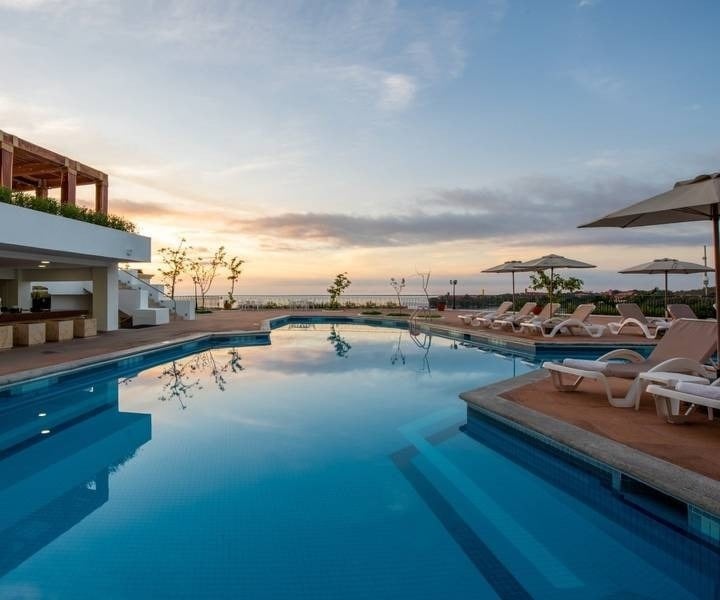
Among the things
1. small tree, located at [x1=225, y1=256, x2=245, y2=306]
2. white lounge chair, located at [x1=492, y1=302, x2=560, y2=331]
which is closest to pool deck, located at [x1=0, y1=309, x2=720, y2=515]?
white lounge chair, located at [x1=492, y1=302, x2=560, y2=331]

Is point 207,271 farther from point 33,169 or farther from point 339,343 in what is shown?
point 339,343

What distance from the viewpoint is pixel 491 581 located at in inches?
97.0

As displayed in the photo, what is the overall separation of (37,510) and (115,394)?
3882mm

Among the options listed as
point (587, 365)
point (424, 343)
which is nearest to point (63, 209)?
point (424, 343)

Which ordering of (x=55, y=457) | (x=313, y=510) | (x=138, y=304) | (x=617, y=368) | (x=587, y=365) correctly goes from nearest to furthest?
(x=313, y=510) < (x=55, y=457) < (x=617, y=368) < (x=587, y=365) < (x=138, y=304)

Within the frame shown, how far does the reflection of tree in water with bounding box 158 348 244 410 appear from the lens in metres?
6.95

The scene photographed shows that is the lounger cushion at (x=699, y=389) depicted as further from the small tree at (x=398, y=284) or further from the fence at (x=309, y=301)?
the fence at (x=309, y=301)

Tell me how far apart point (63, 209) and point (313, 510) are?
1059 centimetres

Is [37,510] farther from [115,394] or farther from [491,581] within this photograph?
[115,394]

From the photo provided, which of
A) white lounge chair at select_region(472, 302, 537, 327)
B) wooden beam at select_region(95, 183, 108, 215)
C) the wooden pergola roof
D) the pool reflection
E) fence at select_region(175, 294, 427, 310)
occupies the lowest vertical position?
the pool reflection

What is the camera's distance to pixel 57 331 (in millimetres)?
10992

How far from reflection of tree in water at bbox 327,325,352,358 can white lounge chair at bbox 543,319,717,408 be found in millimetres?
5750

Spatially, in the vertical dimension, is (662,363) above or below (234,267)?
below

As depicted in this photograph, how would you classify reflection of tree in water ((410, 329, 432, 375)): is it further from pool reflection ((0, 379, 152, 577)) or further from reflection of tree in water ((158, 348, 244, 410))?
pool reflection ((0, 379, 152, 577))
